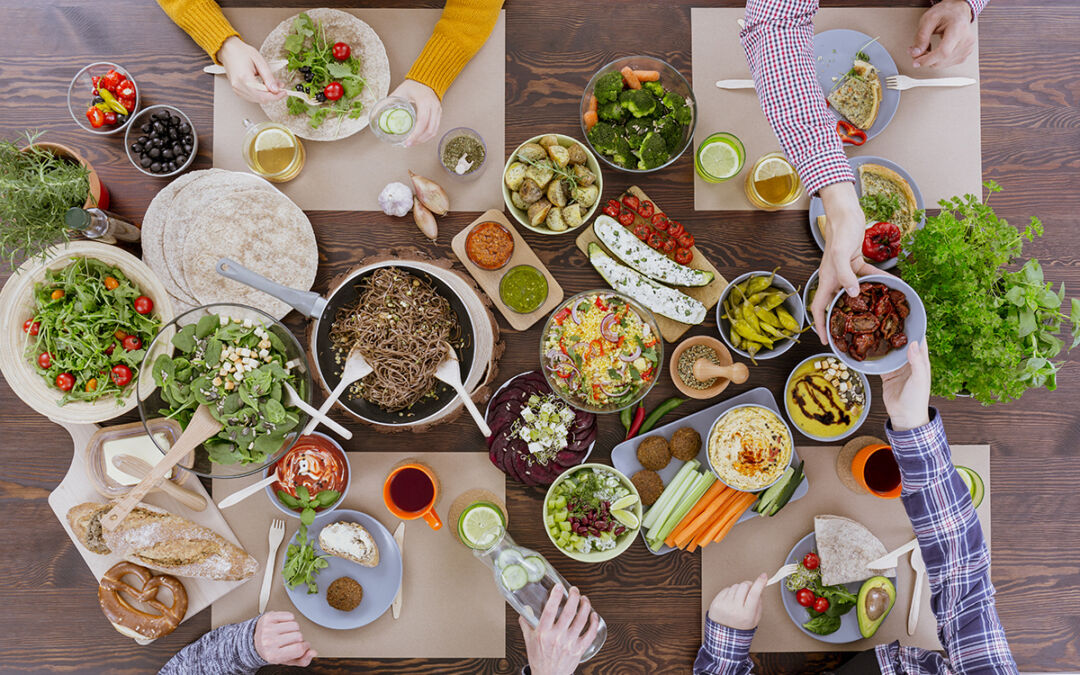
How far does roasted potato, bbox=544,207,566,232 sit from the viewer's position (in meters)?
2.79

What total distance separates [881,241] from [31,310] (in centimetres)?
365

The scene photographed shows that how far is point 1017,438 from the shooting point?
2.98 metres

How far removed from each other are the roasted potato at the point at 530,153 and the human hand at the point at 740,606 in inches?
83.4

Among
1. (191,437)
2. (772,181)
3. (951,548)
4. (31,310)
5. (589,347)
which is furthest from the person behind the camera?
(772,181)

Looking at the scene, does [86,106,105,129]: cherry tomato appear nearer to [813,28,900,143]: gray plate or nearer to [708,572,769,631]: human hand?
[813,28,900,143]: gray plate

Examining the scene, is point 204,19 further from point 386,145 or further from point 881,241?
point 881,241

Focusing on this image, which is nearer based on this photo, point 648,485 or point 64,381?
point 64,381

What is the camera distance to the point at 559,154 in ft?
9.11

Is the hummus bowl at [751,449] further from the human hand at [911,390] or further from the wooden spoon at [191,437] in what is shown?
the wooden spoon at [191,437]

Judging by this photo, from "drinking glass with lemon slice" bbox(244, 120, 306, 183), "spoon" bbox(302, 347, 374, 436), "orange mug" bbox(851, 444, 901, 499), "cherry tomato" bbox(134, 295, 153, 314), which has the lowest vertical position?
"orange mug" bbox(851, 444, 901, 499)

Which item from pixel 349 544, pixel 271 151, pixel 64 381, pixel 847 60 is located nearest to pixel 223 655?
pixel 349 544

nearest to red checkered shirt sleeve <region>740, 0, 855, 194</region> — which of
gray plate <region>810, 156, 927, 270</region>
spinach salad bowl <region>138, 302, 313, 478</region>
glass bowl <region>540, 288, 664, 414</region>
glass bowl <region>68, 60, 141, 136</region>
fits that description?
gray plate <region>810, 156, 927, 270</region>

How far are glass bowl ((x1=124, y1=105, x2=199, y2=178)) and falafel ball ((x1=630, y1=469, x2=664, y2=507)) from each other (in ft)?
8.28

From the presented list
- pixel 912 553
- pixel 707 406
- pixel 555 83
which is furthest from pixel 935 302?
pixel 555 83
